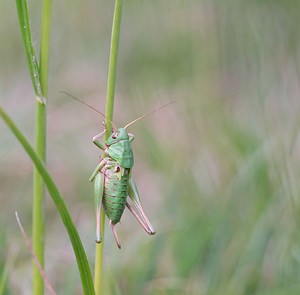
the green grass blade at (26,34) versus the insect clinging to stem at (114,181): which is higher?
the green grass blade at (26,34)

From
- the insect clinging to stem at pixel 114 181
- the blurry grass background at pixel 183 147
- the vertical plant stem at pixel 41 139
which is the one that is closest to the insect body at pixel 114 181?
the insect clinging to stem at pixel 114 181

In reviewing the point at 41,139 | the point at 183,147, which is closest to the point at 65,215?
the point at 41,139

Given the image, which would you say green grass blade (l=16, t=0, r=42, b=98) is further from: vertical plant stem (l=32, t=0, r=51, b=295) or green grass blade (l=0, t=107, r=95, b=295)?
green grass blade (l=0, t=107, r=95, b=295)

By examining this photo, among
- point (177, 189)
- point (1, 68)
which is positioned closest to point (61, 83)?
point (1, 68)

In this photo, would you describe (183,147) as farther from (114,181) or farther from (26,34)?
(26,34)

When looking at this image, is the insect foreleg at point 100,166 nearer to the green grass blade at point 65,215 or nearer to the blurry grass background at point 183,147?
the green grass blade at point 65,215

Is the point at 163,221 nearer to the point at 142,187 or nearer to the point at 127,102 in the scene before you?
the point at 142,187
